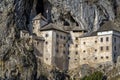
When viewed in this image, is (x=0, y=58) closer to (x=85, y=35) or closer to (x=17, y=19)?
(x=17, y=19)

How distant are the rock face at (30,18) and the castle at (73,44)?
7.31ft

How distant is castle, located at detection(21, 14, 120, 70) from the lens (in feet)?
537

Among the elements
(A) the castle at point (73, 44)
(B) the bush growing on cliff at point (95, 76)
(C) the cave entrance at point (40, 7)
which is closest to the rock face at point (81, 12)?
(A) the castle at point (73, 44)

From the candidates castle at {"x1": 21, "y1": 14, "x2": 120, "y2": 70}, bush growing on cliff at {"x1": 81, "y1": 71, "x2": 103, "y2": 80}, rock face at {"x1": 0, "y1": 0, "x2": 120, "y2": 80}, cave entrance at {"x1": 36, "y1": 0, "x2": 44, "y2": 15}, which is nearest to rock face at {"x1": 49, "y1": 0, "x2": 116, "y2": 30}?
rock face at {"x1": 0, "y1": 0, "x2": 120, "y2": 80}

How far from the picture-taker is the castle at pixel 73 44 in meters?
164

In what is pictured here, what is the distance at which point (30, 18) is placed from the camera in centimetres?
16950

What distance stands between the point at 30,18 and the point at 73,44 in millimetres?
12300

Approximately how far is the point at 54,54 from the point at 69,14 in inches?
484

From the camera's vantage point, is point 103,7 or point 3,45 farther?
point 103,7

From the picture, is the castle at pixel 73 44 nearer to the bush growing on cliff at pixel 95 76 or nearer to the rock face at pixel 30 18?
the rock face at pixel 30 18

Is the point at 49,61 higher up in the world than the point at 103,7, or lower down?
lower down

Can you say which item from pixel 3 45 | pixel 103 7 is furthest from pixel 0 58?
pixel 103 7

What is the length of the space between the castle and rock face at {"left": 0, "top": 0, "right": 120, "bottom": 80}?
223 centimetres

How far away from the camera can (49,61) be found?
164000 mm
